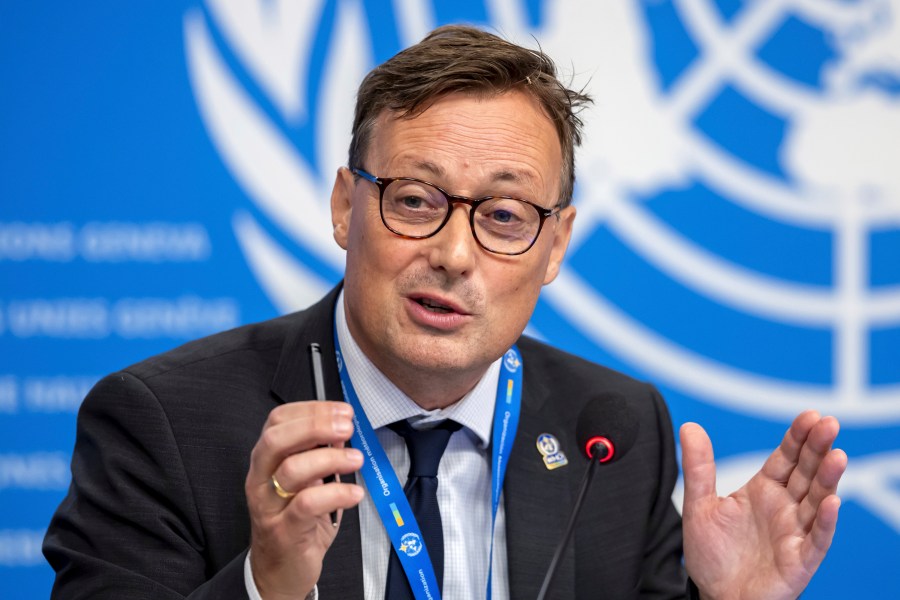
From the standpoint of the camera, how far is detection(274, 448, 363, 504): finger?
1516 mm

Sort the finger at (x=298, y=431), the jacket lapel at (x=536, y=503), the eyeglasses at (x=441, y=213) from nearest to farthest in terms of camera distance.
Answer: the finger at (x=298, y=431)
the eyeglasses at (x=441, y=213)
the jacket lapel at (x=536, y=503)

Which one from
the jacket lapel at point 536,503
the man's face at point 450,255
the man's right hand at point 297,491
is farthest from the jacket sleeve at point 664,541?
the man's right hand at point 297,491

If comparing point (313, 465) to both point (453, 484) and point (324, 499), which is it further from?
point (453, 484)

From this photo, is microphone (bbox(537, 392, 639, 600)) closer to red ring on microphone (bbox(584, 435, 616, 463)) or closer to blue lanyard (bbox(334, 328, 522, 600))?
red ring on microphone (bbox(584, 435, 616, 463))

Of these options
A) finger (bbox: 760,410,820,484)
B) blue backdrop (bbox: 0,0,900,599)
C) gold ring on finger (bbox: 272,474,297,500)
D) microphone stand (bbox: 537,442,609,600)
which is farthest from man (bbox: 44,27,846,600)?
blue backdrop (bbox: 0,0,900,599)

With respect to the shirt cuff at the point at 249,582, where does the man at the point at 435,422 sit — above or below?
above

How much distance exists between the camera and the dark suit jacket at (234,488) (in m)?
2.06

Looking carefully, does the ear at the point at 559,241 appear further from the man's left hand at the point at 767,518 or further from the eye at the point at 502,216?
the man's left hand at the point at 767,518

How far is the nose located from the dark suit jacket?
1.48 ft

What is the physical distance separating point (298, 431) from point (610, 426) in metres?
0.70

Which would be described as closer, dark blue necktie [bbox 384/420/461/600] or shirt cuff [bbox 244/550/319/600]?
shirt cuff [bbox 244/550/319/600]

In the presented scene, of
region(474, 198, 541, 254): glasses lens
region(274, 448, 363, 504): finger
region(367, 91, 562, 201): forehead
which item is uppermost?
region(367, 91, 562, 201): forehead

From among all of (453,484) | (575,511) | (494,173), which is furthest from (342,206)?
(575,511)

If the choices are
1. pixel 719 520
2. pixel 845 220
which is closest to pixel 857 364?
pixel 845 220
